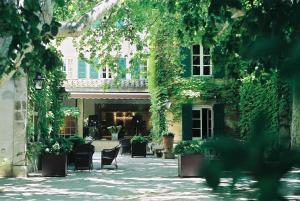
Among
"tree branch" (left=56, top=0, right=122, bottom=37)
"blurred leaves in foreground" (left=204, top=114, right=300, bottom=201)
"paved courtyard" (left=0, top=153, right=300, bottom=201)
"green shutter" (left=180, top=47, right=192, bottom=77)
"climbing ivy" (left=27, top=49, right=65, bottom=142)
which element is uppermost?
"green shutter" (left=180, top=47, right=192, bottom=77)

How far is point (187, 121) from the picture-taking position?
79.7 ft

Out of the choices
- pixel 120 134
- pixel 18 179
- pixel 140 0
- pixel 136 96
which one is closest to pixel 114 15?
pixel 140 0

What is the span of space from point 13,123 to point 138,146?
8.91 meters

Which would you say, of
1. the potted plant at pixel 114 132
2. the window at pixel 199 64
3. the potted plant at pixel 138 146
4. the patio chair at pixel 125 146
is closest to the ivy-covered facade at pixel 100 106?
the potted plant at pixel 114 132

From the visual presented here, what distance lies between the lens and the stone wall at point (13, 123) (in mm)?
14266

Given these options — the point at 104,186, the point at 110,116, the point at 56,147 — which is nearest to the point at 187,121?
the point at 110,116

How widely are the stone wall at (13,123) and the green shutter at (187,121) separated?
10.9 meters

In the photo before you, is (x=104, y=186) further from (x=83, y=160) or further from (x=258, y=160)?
(x=258, y=160)

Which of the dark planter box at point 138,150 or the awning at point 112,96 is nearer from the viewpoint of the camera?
the dark planter box at point 138,150

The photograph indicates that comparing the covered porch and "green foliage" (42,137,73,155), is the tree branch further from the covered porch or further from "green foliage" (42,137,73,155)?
the covered porch

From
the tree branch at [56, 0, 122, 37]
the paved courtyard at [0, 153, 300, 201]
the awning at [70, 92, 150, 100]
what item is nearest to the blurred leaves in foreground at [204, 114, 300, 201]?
the paved courtyard at [0, 153, 300, 201]

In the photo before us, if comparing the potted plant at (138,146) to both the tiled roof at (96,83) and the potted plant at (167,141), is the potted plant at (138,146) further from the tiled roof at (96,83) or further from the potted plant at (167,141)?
the tiled roof at (96,83)

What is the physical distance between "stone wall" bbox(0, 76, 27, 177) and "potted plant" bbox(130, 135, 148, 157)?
8.51 metres

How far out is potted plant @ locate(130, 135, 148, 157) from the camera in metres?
22.5
